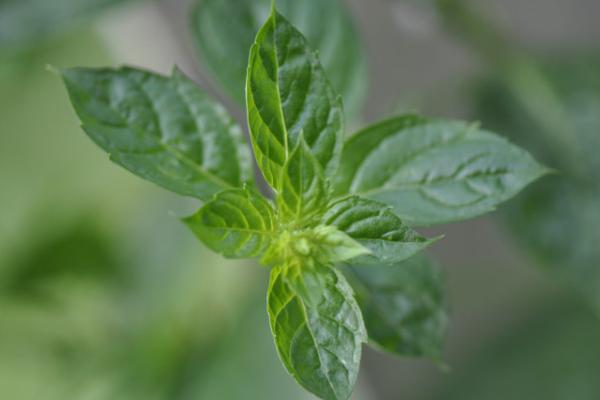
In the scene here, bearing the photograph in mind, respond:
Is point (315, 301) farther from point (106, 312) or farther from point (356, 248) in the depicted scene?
point (106, 312)

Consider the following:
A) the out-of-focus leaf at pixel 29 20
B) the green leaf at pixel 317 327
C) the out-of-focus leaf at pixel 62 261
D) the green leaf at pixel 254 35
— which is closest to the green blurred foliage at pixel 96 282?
the out-of-focus leaf at pixel 62 261

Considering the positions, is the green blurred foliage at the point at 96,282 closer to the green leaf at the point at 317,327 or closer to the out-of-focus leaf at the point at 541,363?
the out-of-focus leaf at the point at 541,363

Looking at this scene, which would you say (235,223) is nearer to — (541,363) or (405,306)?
(405,306)

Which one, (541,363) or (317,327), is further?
(541,363)

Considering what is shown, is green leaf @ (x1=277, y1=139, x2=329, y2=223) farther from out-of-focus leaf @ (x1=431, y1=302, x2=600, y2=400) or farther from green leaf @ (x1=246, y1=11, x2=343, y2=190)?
out-of-focus leaf @ (x1=431, y1=302, x2=600, y2=400)

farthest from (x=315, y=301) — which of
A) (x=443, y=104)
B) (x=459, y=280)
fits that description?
(x=459, y=280)

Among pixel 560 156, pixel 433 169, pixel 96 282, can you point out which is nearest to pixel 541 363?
pixel 560 156

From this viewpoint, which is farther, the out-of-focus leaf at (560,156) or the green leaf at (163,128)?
the out-of-focus leaf at (560,156)
